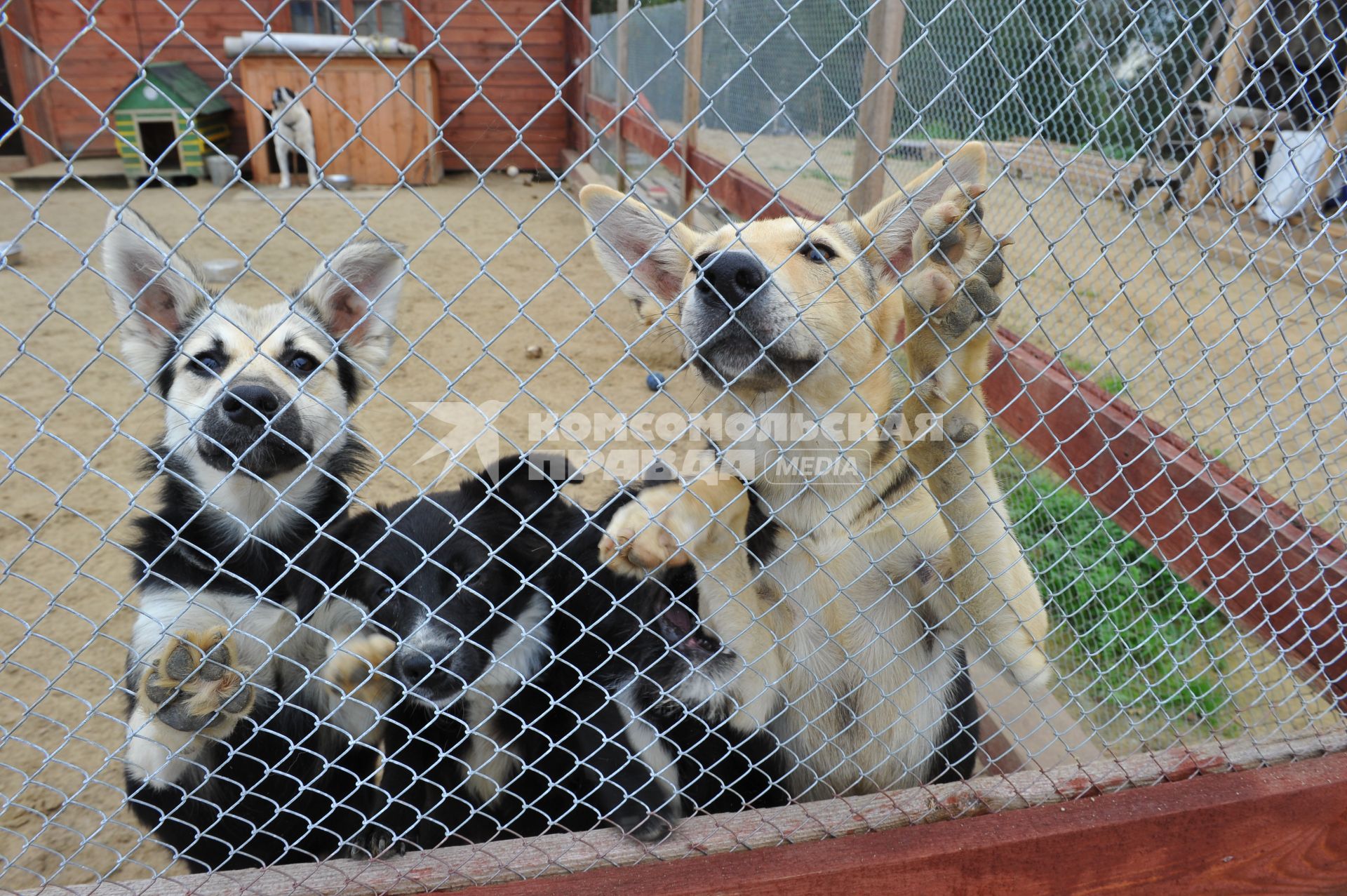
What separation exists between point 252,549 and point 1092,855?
2.44m

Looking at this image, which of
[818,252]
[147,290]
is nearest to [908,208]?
[818,252]

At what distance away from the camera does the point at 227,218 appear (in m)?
9.91

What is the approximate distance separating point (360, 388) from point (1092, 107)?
A: 6.76 m

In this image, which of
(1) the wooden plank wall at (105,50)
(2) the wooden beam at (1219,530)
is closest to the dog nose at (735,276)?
(2) the wooden beam at (1219,530)

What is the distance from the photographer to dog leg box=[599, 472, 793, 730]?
215 centimetres

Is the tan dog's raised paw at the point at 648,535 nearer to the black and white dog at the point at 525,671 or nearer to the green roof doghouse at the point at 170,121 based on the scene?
the black and white dog at the point at 525,671

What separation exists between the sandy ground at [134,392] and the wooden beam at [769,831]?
1.34 feet

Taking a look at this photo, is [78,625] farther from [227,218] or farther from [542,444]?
[227,218]

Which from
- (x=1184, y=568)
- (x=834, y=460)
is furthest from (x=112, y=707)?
(x=1184, y=568)

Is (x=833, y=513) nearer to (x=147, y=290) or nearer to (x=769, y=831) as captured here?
(x=769, y=831)

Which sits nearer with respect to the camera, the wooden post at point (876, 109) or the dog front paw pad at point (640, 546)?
the dog front paw pad at point (640, 546)

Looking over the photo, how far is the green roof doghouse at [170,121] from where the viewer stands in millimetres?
11914

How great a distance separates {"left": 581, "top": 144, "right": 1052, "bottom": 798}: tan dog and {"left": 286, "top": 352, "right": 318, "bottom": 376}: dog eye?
3.48ft

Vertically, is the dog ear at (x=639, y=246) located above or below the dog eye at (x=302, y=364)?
above
